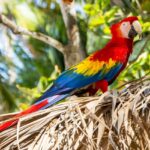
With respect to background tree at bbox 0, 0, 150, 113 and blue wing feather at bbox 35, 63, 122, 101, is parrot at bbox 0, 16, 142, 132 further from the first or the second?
background tree at bbox 0, 0, 150, 113

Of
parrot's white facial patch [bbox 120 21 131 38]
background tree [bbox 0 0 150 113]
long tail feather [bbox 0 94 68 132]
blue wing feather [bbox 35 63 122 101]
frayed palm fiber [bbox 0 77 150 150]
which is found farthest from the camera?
background tree [bbox 0 0 150 113]

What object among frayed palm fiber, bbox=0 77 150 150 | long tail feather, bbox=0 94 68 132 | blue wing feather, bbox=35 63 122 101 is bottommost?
frayed palm fiber, bbox=0 77 150 150

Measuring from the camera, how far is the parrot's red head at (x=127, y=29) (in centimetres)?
286

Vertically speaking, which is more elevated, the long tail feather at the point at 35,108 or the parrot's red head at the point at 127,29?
the parrot's red head at the point at 127,29

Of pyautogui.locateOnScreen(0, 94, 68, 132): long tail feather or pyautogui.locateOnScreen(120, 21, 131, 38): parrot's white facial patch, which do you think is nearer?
pyautogui.locateOnScreen(0, 94, 68, 132): long tail feather

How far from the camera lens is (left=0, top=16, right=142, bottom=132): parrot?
2551 millimetres

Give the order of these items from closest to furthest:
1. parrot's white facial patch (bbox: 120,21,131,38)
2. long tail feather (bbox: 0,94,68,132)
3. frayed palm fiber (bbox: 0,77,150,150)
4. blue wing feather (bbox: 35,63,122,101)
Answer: frayed palm fiber (bbox: 0,77,150,150) → long tail feather (bbox: 0,94,68,132) → blue wing feather (bbox: 35,63,122,101) → parrot's white facial patch (bbox: 120,21,131,38)

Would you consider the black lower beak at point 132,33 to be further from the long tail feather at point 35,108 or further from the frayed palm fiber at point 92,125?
the frayed palm fiber at point 92,125

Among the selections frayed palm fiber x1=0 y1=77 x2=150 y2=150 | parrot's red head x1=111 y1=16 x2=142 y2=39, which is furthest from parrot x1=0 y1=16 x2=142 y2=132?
frayed palm fiber x1=0 y1=77 x2=150 y2=150

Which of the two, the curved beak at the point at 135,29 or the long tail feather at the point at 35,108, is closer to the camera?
the long tail feather at the point at 35,108

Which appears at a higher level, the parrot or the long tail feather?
the parrot

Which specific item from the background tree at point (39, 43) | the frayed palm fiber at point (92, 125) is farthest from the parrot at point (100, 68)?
the background tree at point (39, 43)

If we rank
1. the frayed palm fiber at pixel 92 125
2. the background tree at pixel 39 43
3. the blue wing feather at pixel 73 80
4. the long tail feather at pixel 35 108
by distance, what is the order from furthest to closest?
the background tree at pixel 39 43 < the blue wing feather at pixel 73 80 < the long tail feather at pixel 35 108 < the frayed palm fiber at pixel 92 125

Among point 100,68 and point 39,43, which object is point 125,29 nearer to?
point 100,68
